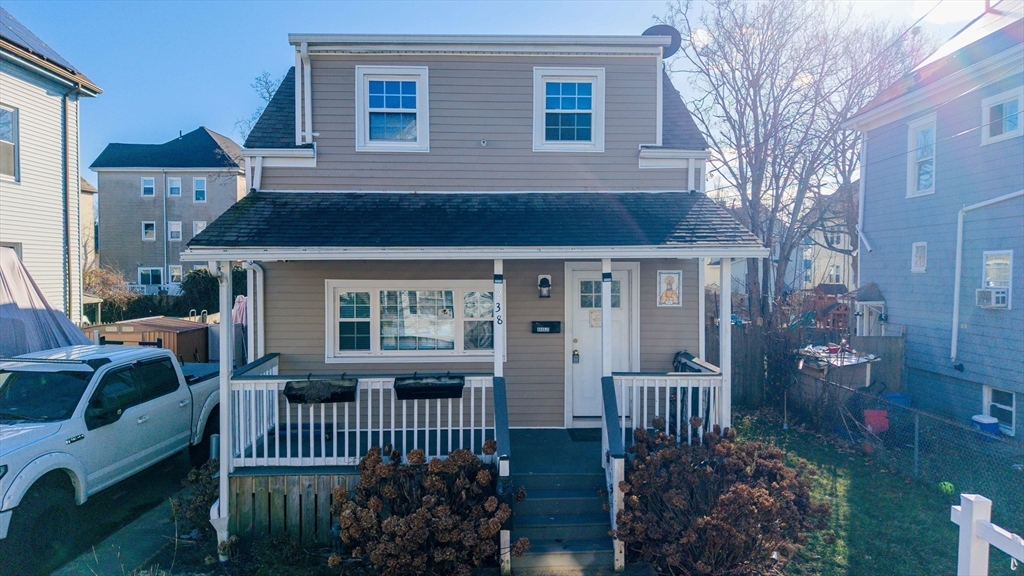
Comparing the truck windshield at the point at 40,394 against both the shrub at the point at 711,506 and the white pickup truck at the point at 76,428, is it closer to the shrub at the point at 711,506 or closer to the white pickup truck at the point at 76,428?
the white pickup truck at the point at 76,428

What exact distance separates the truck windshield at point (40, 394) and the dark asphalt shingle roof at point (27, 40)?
8049 mm

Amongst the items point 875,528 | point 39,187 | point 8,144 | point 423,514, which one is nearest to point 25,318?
point 39,187

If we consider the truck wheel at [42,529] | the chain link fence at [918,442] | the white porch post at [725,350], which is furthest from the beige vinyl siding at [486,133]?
the chain link fence at [918,442]

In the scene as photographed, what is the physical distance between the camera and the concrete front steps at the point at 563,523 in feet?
17.5

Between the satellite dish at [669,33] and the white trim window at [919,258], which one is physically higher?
the satellite dish at [669,33]

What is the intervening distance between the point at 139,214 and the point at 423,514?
31.9 m

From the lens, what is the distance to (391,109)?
7.67 metres

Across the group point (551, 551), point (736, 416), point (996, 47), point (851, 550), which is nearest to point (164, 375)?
point (551, 551)

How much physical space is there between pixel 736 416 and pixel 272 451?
800 centimetres

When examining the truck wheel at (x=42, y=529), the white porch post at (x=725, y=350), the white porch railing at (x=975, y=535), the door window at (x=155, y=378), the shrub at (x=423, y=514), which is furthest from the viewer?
the door window at (x=155, y=378)

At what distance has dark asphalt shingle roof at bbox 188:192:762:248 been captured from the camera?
6.16 m

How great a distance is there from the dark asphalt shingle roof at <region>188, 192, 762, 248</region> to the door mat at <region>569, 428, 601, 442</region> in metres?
2.65

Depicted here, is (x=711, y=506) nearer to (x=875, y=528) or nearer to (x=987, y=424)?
(x=875, y=528)

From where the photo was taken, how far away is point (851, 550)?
5.57 m
